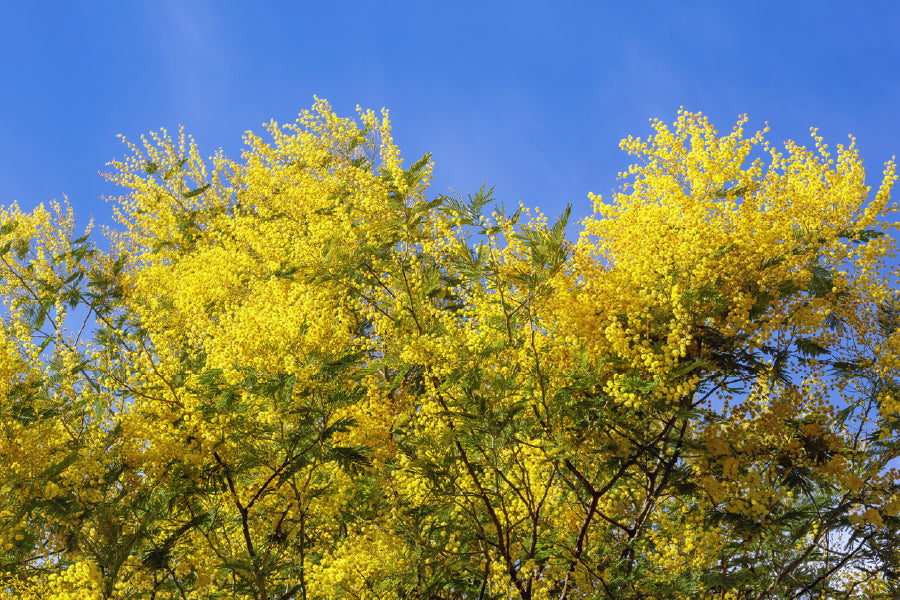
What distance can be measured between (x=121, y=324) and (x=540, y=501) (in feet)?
28.6

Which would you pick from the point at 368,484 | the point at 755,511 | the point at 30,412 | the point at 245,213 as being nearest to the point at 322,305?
the point at 368,484

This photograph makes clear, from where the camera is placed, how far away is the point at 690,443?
7.75 meters

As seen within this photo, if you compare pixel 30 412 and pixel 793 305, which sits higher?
pixel 793 305

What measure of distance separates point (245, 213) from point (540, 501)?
31.4ft

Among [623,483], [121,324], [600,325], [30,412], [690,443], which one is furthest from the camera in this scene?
[121,324]

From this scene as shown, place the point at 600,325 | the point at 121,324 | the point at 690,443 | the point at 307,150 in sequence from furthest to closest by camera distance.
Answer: the point at 307,150 → the point at 121,324 → the point at 690,443 → the point at 600,325

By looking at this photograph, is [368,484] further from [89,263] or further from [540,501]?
[89,263]

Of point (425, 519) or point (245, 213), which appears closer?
point (425, 519)

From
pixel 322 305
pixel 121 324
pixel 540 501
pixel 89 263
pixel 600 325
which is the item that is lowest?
pixel 540 501

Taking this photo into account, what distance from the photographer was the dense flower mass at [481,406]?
6496 millimetres

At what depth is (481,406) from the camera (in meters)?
6.13

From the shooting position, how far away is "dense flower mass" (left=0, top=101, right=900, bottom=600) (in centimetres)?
650

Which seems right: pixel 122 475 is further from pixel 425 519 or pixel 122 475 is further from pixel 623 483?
pixel 623 483

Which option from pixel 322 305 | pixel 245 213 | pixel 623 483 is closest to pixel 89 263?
pixel 245 213
